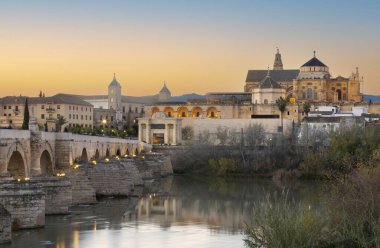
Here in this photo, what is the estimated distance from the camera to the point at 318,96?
103 m

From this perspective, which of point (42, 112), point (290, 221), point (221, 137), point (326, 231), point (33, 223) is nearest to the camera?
point (290, 221)

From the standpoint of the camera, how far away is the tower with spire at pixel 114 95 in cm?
11425

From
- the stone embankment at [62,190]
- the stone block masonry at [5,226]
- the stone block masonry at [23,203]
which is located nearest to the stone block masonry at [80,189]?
the stone embankment at [62,190]

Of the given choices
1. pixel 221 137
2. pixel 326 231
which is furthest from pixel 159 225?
pixel 221 137

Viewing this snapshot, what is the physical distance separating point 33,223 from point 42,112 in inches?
2850

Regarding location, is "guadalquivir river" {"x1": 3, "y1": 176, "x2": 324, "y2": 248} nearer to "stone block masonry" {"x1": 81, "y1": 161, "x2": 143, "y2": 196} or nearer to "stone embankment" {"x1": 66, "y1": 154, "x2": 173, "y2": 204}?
"stone embankment" {"x1": 66, "y1": 154, "x2": 173, "y2": 204}

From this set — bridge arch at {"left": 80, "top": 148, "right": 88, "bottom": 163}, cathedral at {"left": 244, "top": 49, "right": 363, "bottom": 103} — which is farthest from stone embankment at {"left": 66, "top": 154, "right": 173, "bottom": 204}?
cathedral at {"left": 244, "top": 49, "right": 363, "bottom": 103}

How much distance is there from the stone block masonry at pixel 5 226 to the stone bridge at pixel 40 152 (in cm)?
442

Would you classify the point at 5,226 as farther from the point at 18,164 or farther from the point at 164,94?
the point at 164,94

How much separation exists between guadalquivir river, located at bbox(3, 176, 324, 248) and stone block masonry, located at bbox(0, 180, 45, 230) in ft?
1.48

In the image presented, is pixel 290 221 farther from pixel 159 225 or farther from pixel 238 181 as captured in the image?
pixel 238 181

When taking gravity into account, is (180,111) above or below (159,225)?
above

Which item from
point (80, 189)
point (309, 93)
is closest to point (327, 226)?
point (80, 189)

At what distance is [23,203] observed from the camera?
2562 centimetres
